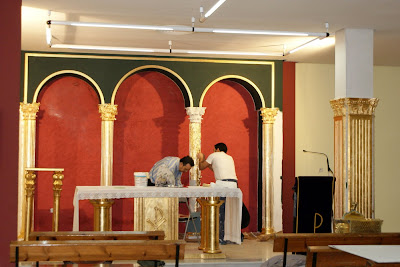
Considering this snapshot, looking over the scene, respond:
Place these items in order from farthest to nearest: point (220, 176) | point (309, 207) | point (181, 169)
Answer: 1. point (220, 176)
2. point (181, 169)
3. point (309, 207)

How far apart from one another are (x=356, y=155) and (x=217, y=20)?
107 inches

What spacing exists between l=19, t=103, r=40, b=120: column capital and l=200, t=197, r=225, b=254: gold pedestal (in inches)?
157

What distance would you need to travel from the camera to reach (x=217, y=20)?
9.12 m

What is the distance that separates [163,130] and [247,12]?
4.03 m

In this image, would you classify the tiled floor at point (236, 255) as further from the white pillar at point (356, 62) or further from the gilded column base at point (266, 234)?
the white pillar at point (356, 62)

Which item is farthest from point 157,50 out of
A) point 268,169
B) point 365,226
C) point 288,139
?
point 365,226

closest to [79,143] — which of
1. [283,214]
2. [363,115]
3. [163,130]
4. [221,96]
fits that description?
[163,130]

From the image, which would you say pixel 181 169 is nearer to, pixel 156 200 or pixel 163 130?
pixel 156 200

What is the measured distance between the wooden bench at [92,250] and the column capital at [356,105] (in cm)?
481

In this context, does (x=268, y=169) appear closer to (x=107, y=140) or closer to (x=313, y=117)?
(x=313, y=117)

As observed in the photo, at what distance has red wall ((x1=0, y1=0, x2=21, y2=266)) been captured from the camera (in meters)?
6.64

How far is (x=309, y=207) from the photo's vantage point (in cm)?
828

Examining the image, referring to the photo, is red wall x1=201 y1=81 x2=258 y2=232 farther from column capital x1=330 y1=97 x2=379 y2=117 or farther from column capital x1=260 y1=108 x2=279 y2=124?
column capital x1=330 y1=97 x2=379 y2=117

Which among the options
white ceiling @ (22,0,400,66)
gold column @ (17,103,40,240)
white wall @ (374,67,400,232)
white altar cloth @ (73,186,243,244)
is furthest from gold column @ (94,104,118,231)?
white wall @ (374,67,400,232)
